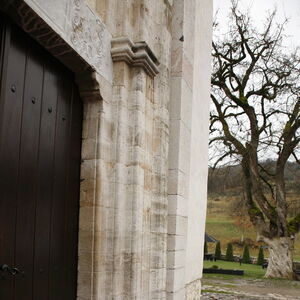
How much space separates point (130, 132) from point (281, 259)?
41.6 ft

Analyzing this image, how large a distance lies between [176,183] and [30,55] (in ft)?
5.96

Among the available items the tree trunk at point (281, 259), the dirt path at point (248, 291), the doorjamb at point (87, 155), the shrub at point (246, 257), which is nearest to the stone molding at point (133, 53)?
the doorjamb at point (87, 155)

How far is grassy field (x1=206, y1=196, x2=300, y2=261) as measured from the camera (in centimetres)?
2595

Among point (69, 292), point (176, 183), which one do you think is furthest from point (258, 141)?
point (69, 292)

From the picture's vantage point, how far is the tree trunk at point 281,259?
14.3 metres

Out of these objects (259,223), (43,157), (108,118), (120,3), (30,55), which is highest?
(120,3)

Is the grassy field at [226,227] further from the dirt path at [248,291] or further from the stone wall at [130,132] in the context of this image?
the stone wall at [130,132]

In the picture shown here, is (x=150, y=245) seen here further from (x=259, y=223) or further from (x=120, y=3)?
(x=259, y=223)

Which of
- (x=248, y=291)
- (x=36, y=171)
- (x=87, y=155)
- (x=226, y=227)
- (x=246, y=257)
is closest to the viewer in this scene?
(x=36, y=171)

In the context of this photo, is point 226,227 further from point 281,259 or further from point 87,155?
point 87,155

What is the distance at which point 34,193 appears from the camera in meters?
2.49

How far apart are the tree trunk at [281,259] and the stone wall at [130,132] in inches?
436

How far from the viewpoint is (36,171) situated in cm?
252

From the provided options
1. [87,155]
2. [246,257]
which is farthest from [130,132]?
[246,257]
